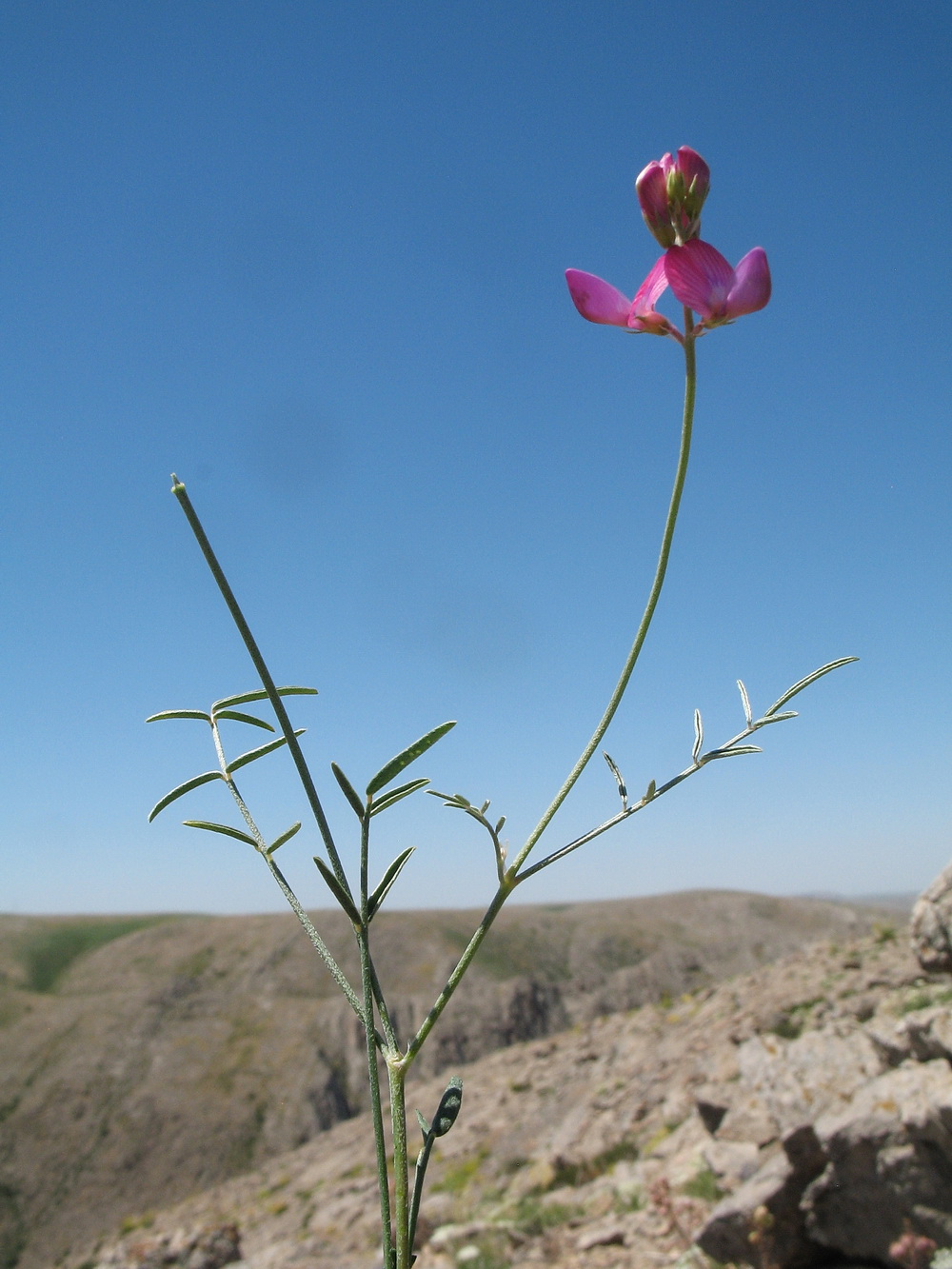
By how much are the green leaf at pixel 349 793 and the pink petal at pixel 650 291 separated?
63 cm

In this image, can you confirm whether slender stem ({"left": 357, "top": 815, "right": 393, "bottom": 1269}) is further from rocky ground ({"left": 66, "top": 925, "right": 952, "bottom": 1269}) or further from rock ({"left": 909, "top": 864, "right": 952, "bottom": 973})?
rock ({"left": 909, "top": 864, "right": 952, "bottom": 973})

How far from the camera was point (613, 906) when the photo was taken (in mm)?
41562

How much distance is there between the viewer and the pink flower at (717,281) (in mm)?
881

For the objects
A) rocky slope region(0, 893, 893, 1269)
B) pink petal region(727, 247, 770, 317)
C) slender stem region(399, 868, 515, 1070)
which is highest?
pink petal region(727, 247, 770, 317)

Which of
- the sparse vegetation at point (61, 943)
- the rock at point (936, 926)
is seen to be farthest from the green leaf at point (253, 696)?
the sparse vegetation at point (61, 943)

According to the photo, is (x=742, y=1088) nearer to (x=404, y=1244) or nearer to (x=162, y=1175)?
(x=404, y=1244)

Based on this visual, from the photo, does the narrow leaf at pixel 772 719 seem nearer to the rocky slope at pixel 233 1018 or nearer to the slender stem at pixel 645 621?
the slender stem at pixel 645 621

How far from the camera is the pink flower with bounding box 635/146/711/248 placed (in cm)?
89

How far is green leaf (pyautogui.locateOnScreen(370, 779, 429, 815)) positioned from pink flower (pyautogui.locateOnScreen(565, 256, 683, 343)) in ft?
1.96

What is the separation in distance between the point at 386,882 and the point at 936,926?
8721mm

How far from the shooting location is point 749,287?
89 cm

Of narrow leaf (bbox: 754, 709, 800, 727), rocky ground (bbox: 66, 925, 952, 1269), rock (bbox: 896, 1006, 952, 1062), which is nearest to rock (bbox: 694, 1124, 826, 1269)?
rocky ground (bbox: 66, 925, 952, 1269)

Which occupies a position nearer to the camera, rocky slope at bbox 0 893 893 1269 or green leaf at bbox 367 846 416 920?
green leaf at bbox 367 846 416 920

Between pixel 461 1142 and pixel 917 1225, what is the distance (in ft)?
39.0
